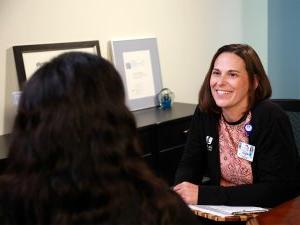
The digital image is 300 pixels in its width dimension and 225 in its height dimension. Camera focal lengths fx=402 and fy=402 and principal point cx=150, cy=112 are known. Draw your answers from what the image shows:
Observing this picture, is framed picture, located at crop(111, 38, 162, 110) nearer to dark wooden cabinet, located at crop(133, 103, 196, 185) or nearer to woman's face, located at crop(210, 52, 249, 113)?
dark wooden cabinet, located at crop(133, 103, 196, 185)

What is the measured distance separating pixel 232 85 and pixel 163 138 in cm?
71

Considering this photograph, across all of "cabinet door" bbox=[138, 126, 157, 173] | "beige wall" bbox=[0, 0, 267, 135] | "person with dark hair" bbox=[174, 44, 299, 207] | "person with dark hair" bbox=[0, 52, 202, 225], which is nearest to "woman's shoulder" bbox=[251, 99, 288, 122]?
"person with dark hair" bbox=[174, 44, 299, 207]

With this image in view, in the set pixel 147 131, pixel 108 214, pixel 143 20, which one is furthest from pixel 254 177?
pixel 143 20

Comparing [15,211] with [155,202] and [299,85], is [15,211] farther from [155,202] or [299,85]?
[299,85]

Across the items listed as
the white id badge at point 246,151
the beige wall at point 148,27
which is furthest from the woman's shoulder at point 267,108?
the beige wall at point 148,27

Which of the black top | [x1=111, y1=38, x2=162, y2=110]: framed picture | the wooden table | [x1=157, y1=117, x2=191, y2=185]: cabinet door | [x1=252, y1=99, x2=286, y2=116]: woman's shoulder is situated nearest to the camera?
the wooden table

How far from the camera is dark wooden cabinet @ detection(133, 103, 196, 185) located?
2.36 metres

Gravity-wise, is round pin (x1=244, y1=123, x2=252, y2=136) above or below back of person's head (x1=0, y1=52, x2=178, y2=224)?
below

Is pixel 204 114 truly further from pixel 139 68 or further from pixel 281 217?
pixel 139 68

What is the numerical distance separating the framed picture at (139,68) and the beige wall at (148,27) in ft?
0.25

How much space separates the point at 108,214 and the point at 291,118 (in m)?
1.40

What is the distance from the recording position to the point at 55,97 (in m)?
0.82

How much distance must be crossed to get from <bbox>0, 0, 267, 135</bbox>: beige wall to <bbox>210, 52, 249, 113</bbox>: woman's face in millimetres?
1077

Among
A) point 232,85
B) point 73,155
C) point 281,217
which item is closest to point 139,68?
point 232,85
